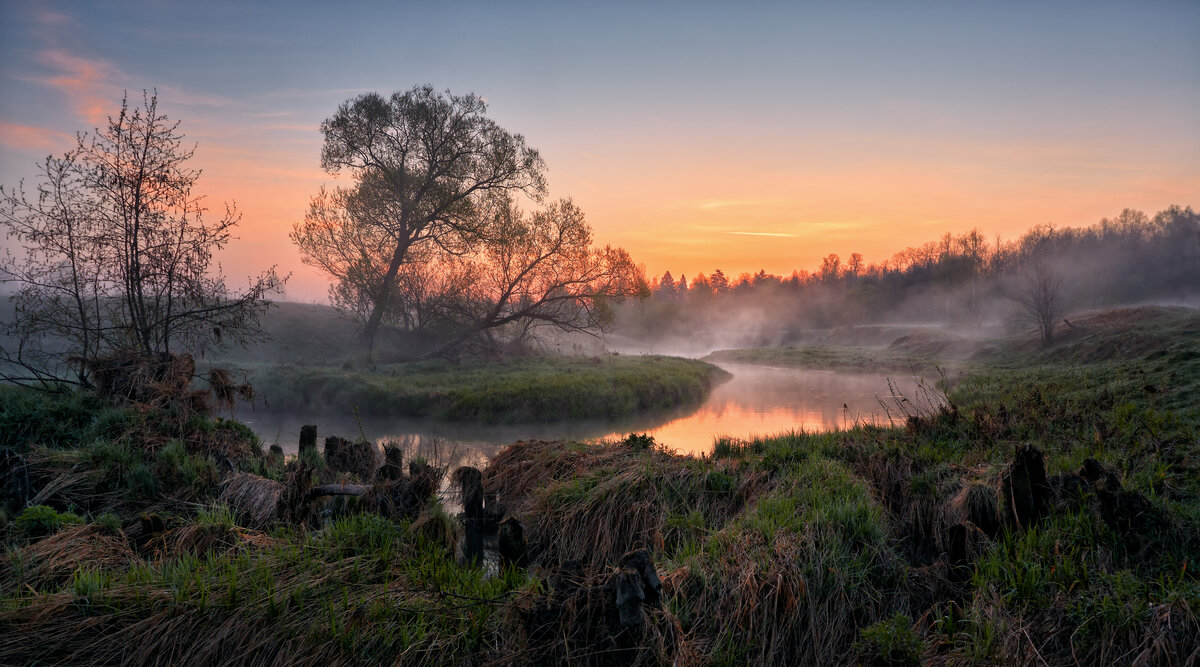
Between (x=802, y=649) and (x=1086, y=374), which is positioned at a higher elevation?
(x=1086, y=374)

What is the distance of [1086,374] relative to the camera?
10.9m

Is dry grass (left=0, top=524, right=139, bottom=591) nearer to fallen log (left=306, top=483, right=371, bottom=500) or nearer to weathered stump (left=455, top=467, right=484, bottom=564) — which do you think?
fallen log (left=306, top=483, right=371, bottom=500)

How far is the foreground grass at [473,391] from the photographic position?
16812 mm

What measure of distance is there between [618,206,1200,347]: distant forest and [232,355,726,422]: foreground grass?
22411 mm

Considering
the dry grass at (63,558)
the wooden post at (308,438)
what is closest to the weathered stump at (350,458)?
the wooden post at (308,438)

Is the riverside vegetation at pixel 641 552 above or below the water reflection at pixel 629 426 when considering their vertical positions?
above

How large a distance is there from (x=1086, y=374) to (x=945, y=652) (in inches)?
406

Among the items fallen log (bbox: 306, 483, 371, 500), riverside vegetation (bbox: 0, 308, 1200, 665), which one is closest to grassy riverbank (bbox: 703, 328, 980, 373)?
riverside vegetation (bbox: 0, 308, 1200, 665)

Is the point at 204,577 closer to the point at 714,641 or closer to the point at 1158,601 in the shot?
the point at 714,641

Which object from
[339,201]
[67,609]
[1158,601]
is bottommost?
[1158,601]

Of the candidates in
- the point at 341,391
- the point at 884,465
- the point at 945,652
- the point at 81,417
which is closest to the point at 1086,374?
the point at 884,465

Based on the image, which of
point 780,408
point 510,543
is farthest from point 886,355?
point 510,543

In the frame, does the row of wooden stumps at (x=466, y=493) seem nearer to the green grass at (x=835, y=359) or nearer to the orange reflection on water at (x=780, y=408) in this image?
the orange reflection on water at (x=780, y=408)

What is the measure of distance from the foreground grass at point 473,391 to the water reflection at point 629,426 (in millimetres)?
538
